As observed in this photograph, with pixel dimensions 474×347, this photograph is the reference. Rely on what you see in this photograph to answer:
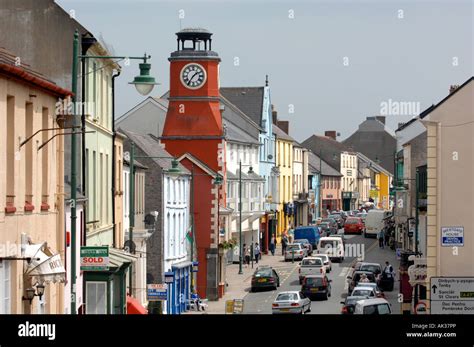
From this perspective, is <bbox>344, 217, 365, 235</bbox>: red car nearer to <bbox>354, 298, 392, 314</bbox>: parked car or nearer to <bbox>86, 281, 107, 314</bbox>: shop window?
<bbox>354, 298, 392, 314</bbox>: parked car

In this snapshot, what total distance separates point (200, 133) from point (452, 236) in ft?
125

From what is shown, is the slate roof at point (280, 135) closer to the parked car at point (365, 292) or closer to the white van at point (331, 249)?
the white van at point (331, 249)

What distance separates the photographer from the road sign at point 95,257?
26891 mm

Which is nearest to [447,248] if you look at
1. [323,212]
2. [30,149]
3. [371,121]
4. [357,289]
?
[357,289]

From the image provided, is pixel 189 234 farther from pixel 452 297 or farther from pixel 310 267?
pixel 452 297

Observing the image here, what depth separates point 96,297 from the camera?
32.7 metres

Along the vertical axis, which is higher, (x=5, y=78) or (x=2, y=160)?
(x=5, y=78)

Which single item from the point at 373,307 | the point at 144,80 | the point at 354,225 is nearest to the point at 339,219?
the point at 354,225

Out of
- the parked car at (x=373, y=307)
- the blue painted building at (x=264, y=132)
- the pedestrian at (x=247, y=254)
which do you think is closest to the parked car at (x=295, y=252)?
the pedestrian at (x=247, y=254)

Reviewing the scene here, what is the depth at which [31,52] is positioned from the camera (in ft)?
104

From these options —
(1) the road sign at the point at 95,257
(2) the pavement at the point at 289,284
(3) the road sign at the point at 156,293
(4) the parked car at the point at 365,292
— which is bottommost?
(2) the pavement at the point at 289,284

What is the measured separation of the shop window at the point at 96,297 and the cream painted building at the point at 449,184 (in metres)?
9.04

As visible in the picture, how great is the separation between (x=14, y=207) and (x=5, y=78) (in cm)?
232
